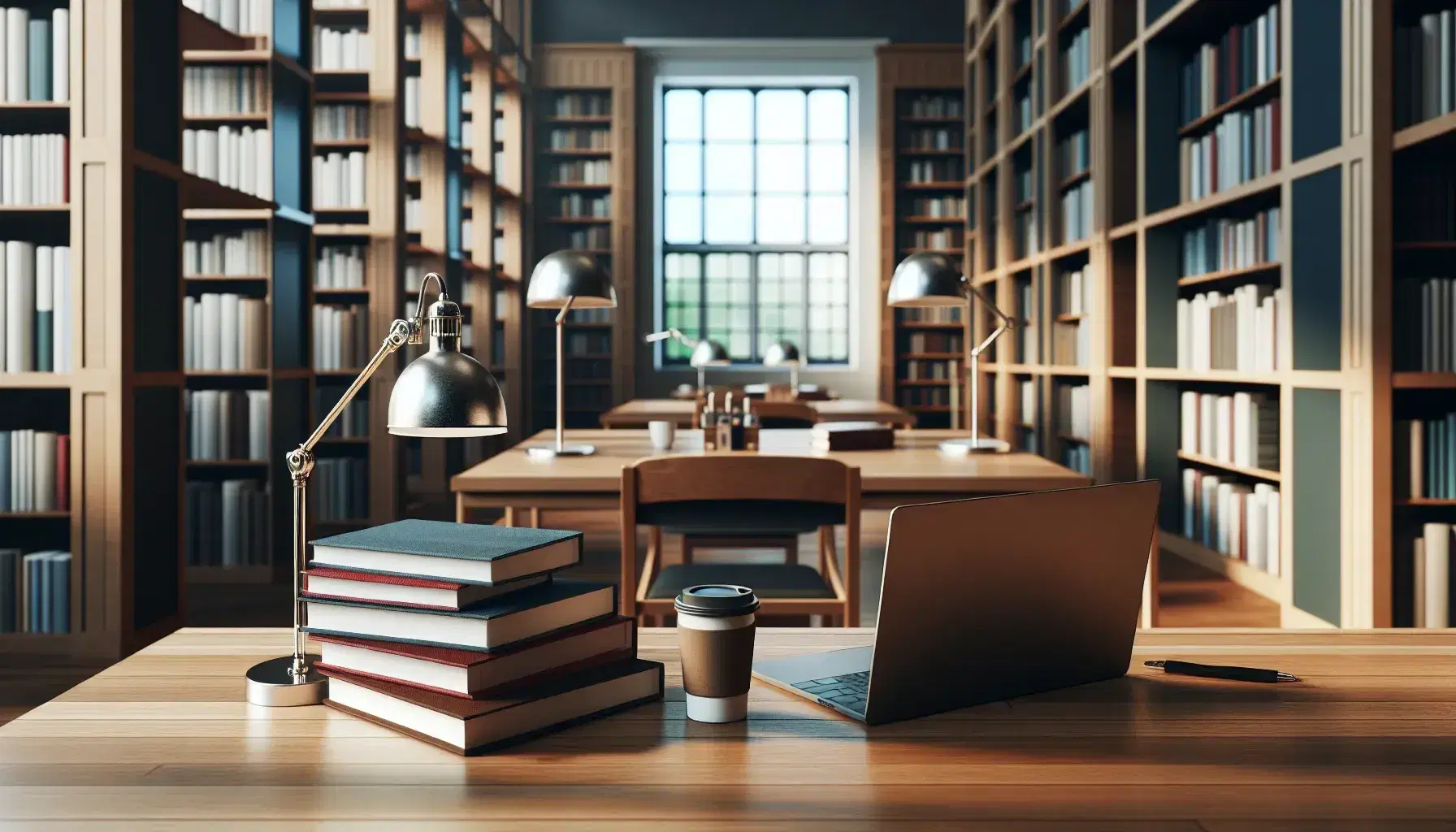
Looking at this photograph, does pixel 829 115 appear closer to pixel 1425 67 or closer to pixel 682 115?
pixel 682 115

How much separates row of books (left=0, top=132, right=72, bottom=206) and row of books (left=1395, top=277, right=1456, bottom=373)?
4.12 m

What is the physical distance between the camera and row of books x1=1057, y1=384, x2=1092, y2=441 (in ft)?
22.7

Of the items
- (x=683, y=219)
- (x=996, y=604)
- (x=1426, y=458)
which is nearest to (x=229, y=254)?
(x=1426, y=458)

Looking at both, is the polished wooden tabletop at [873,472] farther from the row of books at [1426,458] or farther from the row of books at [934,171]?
the row of books at [934,171]

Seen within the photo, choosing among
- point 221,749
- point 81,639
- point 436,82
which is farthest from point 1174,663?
point 436,82

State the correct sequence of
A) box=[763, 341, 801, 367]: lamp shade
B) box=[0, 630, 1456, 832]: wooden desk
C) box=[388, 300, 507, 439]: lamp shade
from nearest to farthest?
box=[0, 630, 1456, 832]: wooden desk < box=[388, 300, 507, 439]: lamp shade < box=[763, 341, 801, 367]: lamp shade

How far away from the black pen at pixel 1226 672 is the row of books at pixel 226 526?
4.60m

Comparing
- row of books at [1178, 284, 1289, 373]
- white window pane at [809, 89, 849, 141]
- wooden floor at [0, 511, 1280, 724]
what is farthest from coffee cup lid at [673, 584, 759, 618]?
white window pane at [809, 89, 849, 141]

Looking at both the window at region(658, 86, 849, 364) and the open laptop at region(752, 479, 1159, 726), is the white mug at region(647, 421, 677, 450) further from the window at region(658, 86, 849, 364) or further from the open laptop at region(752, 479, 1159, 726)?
the window at region(658, 86, 849, 364)

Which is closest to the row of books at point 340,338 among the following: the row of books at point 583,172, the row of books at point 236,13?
the row of books at point 236,13

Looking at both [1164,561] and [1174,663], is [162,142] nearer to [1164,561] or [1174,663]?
[1174,663]

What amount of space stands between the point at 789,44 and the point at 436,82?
472 centimetres

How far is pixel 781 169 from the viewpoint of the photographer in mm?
11586

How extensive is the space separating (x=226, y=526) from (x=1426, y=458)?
450 cm
